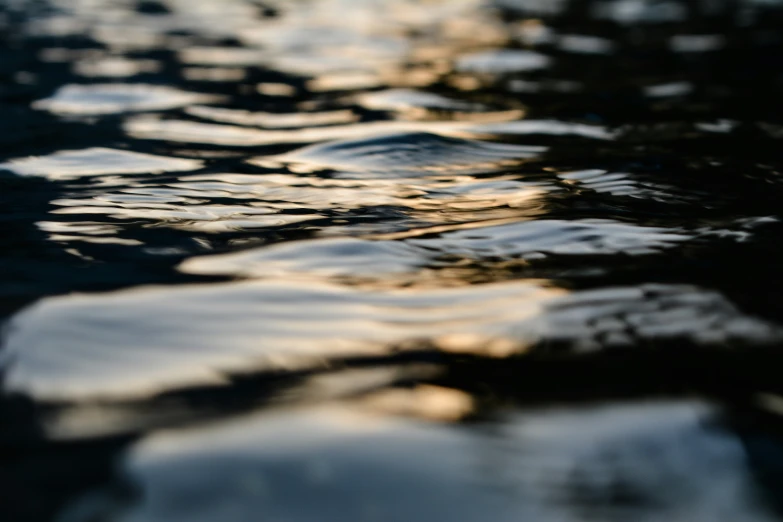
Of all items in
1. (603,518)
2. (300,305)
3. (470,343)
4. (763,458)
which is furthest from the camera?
(300,305)

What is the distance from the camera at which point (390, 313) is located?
1.26 m

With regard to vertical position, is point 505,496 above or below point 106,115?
below

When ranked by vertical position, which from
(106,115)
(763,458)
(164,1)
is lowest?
(763,458)

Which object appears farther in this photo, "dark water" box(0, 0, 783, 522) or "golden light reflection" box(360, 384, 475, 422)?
"golden light reflection" box(360, 384, 475, 422)

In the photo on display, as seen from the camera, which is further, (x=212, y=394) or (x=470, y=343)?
(x=470, y=343)

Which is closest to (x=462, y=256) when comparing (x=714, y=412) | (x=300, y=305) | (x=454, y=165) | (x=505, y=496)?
(x=300, y=305)

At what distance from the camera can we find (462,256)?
1.51 meters

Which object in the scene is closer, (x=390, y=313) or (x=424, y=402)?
(x=424, y=402)

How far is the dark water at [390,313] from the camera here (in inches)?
33.5

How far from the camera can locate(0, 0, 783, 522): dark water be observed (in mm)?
852

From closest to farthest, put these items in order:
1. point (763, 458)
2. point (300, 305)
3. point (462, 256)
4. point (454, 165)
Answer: point (763, 458) < point (300, 305) < point (462, 256) < point (454, 165)

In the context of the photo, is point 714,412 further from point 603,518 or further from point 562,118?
point 562,118

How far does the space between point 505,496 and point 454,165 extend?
5.16ft

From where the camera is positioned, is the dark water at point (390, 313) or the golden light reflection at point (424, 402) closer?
the dark water at point (390, 313)
